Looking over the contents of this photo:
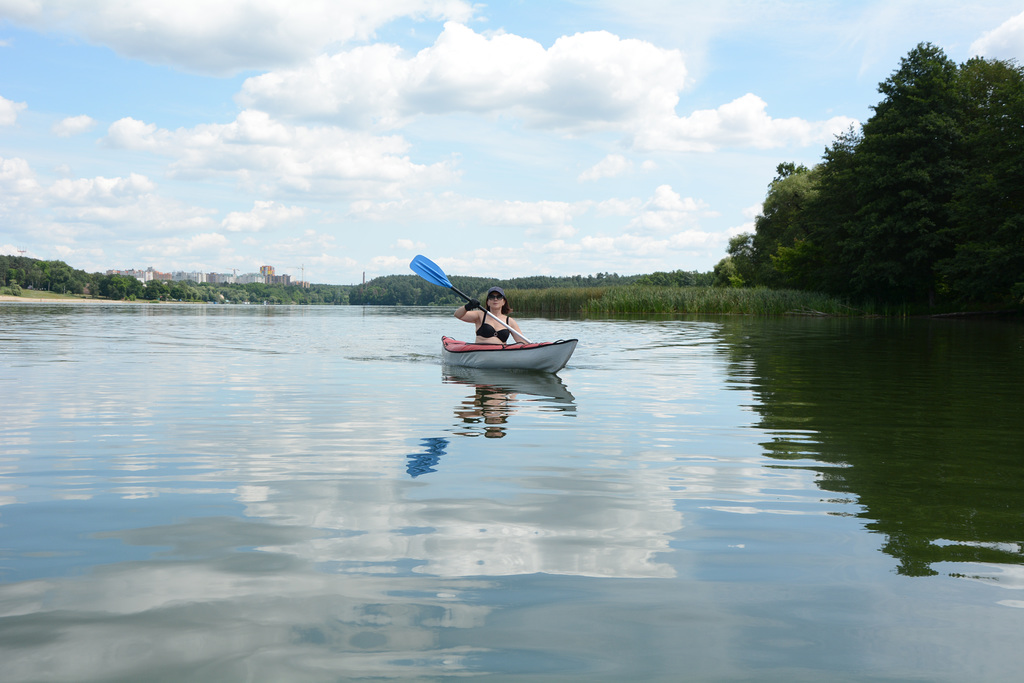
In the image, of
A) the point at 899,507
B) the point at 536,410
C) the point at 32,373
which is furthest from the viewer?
the point at 32,373

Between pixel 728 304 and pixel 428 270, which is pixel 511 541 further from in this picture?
pixel 728 304

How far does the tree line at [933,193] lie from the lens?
131ft

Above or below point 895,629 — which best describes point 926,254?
above

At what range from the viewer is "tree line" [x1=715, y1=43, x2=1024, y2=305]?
4000 centimetres

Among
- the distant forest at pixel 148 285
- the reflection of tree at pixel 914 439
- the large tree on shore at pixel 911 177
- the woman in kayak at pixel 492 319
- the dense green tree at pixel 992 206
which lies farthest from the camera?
the distant forest at pixel 148 285

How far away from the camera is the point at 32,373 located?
42.4 ft

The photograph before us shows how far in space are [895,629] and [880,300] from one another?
53.0 meters

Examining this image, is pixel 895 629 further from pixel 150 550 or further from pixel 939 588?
pixel 150 550

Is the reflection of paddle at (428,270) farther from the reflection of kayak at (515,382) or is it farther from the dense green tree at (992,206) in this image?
the dense green tree at (992,206)

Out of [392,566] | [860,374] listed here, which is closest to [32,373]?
[392,566]

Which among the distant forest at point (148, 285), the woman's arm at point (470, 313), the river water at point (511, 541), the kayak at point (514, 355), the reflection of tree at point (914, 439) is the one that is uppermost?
the distant forest at point (148, 285)

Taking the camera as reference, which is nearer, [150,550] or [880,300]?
[150,550]

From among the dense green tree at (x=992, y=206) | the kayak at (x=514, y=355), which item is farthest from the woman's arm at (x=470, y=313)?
the dense green tree at (x=992, y=206)

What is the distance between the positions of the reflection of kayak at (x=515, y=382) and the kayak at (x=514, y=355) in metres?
0.15
